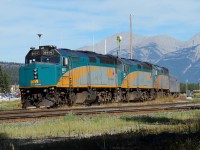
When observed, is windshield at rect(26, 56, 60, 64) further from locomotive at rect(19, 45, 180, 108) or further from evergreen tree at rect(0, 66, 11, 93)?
evergreen tree at rect(0, 66, 11, 93)

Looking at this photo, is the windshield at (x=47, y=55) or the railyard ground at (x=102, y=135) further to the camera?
the windshield at (x=47, y=55)

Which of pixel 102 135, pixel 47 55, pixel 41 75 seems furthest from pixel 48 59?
pixel 102 135

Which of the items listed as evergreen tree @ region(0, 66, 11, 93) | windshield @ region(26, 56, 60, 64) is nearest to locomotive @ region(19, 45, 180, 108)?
windshield @ region(26, 56, 60, 64)

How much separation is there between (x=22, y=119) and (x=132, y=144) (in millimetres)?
11612

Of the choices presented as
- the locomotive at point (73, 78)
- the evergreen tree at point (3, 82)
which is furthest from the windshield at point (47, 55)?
the evergreen tree at point (3, 82)

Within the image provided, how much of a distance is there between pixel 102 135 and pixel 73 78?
18.7 m

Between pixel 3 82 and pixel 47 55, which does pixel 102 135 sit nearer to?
pixel 47 55

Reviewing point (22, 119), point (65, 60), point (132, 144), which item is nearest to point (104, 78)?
point (65, 60)

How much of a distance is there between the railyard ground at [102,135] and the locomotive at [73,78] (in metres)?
10.3

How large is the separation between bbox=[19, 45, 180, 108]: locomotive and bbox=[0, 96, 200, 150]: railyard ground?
1032 centimetres

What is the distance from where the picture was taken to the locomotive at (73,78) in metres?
28.6

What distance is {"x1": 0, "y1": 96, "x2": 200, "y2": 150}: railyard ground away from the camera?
351 inches

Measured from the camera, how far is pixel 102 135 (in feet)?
39.4

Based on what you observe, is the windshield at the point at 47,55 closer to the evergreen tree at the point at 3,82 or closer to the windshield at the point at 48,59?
the windshield at the point at 48,59
